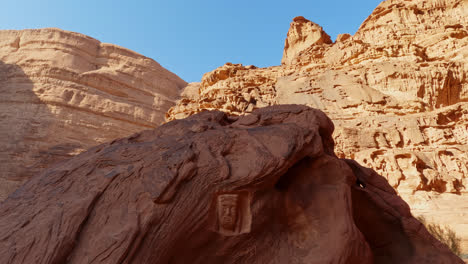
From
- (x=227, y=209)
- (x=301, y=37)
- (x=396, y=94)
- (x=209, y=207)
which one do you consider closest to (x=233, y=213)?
(x=227, y=209)

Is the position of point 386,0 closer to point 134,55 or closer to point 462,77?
point 462,77

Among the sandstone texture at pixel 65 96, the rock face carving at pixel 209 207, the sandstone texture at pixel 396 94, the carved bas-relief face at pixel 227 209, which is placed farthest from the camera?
the sandstone texture at pixel 65 96

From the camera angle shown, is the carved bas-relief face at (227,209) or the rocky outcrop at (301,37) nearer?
the carved bas-relief face at (227,209)

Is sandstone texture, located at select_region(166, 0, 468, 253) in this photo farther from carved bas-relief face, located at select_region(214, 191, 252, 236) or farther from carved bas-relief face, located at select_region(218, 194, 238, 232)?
carved bas-relief face, located at select_region(218, 194, 238, 232)

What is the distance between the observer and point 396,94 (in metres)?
13.8

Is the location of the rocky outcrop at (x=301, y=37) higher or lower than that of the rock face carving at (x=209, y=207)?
higher

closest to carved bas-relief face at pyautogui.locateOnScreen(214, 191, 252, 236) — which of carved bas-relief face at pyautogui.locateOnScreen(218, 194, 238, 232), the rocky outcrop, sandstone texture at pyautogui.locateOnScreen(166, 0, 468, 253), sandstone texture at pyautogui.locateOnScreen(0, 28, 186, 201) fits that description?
carved bas-relief face at pyautogui.locateOnScreen(218, 194, 238, 232)

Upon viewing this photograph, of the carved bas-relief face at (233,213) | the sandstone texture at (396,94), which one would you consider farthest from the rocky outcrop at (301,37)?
the carved bas-relief face at (233,213)

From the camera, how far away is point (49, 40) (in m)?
26.7

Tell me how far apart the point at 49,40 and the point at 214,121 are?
2988 cm

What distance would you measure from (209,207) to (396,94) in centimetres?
1434

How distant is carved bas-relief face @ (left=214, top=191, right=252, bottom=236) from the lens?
203 cm

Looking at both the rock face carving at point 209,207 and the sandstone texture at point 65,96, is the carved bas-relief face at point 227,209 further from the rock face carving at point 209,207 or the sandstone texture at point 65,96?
the sandstone texture at point 65,96

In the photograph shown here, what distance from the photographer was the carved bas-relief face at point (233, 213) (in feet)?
6.66
